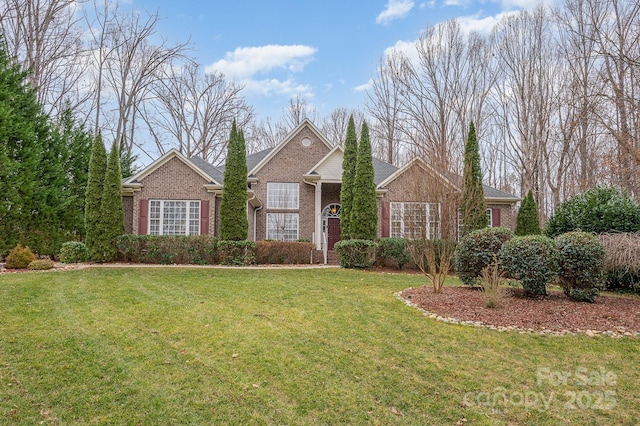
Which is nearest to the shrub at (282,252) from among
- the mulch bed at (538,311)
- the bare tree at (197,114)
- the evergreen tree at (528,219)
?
the mulch bed at (538,311)

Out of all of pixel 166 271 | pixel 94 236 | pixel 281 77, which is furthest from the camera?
pixel 281 77

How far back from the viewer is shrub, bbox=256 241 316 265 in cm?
1413

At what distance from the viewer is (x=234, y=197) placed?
46.4 feet

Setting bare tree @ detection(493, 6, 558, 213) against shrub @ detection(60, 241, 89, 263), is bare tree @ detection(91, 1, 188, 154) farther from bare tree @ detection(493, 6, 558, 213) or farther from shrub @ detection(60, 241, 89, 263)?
bare tree @ detection(493, 6, 558, 213)

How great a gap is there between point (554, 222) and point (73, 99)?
25265 mm

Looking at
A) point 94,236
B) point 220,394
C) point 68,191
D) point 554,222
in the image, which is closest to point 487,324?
point 220,394

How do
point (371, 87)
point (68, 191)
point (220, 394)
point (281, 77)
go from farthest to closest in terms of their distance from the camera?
point (371, 87), point (281, 77), point (68, 191), point (220, 394)

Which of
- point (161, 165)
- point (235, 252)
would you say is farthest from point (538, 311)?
point (161, 165)

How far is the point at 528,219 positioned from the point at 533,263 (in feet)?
34.6

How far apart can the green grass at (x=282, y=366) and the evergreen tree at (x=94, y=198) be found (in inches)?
282

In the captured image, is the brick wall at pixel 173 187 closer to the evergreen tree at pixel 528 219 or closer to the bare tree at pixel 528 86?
the evergreen tree at pixel 528 219

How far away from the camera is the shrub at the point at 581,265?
23.1 feet

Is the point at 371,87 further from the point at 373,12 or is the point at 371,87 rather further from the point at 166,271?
the point at 166,271

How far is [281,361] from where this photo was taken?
421cm
